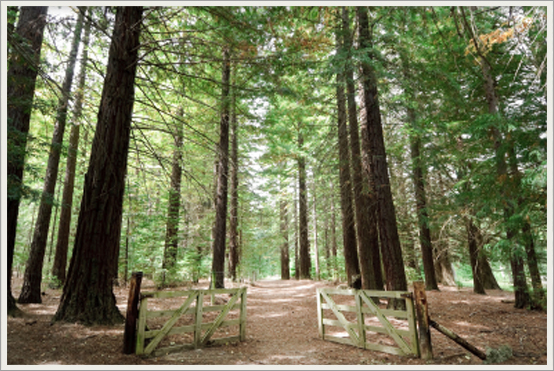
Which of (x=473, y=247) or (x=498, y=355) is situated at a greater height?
(x=473, y=247)

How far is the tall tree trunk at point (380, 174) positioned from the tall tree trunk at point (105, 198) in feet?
19.1

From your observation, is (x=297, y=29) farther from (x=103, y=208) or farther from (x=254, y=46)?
(x=103, y=208)

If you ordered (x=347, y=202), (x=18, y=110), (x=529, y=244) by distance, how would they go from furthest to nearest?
1. (x=347, y=202)
2. (x=529, y=244)
3. (x=18, y=110)

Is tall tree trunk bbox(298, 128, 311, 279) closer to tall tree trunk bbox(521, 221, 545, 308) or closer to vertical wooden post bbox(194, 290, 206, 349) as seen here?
tall tree trunk bbox(521, 221, 545, 308)

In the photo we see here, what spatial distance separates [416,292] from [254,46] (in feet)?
19.2

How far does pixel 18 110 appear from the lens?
22.7ft

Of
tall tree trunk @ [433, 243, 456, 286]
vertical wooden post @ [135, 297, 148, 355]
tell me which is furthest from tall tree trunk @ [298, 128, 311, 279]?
vertical wooden post @ [135, 297, 148, 355]

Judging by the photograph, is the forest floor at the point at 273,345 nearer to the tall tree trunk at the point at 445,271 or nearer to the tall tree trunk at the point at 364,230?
Result: the tall tree trunk at the point at 364,230

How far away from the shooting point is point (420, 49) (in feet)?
31.8

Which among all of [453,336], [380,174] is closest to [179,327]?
[453,336]

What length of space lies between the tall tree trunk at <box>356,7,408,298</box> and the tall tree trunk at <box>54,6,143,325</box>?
5823 mm

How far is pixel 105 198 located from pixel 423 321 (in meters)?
6.20

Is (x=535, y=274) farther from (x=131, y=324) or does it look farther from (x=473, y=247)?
(x=131, y=324)

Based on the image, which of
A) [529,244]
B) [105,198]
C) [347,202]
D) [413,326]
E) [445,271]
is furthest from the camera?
[445,271]
